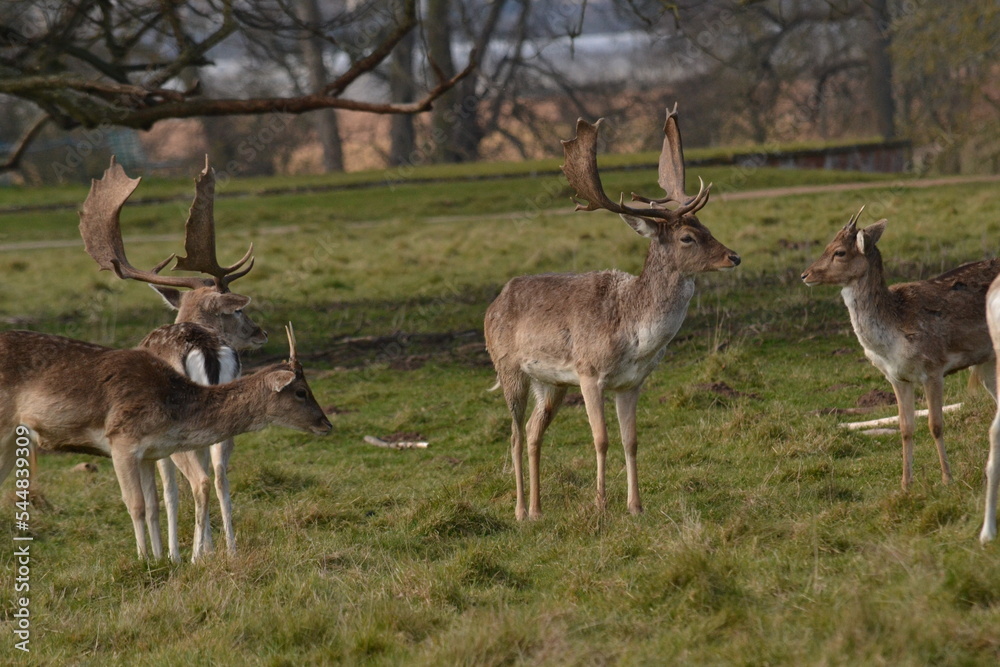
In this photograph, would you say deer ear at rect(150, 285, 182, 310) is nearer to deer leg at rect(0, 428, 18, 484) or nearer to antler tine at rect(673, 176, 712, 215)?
deer leg at rect(0, 428, 18, 484)

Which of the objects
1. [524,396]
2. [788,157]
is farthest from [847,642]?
[788,157]

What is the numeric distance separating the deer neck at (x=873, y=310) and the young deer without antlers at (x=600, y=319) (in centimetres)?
76

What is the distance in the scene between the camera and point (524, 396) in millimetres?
7766

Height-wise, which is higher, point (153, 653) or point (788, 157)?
point (788, 157)

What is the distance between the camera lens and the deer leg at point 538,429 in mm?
7395

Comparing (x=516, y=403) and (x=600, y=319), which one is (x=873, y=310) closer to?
(x=600, y=319)

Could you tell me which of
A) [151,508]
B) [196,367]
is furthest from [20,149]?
[151,508]

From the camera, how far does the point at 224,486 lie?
7.14 metres

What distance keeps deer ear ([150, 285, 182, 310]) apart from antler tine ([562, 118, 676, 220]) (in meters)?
3.00

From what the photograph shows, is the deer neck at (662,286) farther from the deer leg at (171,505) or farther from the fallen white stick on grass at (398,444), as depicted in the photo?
the deer leg at (171,505)

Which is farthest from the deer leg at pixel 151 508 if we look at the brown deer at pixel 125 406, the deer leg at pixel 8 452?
the deer leg at pixel 8 452

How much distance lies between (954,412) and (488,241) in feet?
38.5

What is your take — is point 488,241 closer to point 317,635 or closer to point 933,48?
point 933,48

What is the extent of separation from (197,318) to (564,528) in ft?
10.2
